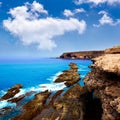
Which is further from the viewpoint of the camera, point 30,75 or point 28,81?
point 30,75

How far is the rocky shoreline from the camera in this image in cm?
1819

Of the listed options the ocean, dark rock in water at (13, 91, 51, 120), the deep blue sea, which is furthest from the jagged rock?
the deep blue sea

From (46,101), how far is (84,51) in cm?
15635

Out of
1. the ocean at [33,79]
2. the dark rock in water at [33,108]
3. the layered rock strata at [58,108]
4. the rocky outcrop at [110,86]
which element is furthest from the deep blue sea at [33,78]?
the rocky outcrop at [110,86]

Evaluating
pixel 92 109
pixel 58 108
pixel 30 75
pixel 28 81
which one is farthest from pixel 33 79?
pixel 92 109

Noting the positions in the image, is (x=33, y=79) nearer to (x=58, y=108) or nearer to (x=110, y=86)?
(x=58, y=108)

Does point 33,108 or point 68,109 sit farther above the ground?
point 68,109

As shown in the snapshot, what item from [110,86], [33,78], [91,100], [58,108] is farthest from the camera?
[33,78]

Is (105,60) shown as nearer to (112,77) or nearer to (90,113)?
(112,77)

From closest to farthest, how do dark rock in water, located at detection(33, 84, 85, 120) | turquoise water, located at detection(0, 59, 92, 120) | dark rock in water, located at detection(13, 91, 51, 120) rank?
1. dark rock in water, located at detection(33, 84, 85, 120)
2. dark rock in water, located at detection(13, 91, 51, 120)
3. turquoise water, located at detection(0, 59, 92, 120)

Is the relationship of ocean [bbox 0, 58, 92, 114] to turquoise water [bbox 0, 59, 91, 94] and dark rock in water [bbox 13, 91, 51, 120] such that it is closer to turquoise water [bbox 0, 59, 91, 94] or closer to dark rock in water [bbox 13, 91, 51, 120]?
turquoise water [bbox 0, 59, 91, 94]

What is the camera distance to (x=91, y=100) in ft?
94.8

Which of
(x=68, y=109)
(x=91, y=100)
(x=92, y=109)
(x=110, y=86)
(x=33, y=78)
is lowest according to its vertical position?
(x=33, y=78)

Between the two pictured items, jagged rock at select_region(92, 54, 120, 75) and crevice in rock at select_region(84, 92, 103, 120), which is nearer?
jagged rock at select_region(92, 54, 120, 75)
